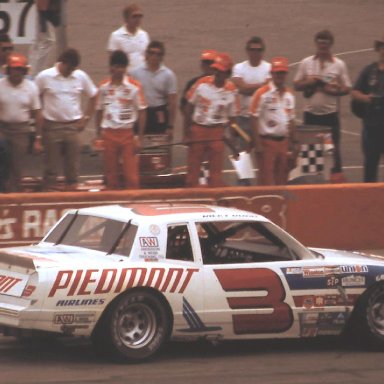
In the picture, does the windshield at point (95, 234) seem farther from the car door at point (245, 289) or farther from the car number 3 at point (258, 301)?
the car number 3 at point (258, 301)

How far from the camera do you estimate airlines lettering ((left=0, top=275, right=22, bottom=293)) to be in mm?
9344

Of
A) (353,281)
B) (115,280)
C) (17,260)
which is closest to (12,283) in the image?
(17,260)

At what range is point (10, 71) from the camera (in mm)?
13500

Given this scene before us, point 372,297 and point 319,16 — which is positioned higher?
point 319,16

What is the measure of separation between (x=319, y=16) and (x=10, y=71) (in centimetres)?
1486

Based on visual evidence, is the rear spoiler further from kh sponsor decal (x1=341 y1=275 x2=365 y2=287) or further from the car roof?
kh sponsor decal (x1=341 y1=275 x2=365 y2=287)

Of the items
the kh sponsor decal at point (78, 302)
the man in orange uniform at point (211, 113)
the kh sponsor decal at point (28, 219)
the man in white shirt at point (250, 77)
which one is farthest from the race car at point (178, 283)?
the man in white shirt at point (250, 77)

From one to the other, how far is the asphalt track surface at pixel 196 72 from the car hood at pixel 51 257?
0.75 meters

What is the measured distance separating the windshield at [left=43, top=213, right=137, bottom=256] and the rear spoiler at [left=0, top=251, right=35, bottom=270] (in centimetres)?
61

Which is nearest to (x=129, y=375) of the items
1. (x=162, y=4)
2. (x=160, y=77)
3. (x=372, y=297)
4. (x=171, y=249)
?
(x=171, y=249)

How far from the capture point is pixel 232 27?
26281 millimetres

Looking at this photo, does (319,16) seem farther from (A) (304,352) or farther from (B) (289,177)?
(A) (304,352)

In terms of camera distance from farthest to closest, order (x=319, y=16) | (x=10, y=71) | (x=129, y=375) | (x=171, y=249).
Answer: (x=319, y=16)
(x=10, y=71)
(x=171, y=249)
(x=129, y=375)

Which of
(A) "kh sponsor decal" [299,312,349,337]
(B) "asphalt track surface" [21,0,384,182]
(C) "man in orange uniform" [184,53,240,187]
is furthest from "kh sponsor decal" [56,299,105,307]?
(B) "asphalt track surface" [21,0,384,182]
